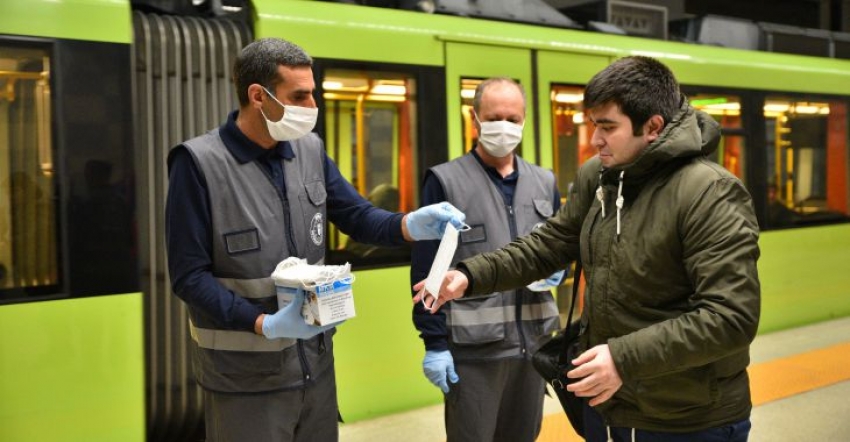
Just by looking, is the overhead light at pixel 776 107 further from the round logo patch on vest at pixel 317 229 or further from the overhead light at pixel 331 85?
the round logo patch on vest at pixel 317 229

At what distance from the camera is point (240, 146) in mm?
2635

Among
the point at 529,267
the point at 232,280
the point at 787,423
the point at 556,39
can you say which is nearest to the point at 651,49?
the point at 556,39

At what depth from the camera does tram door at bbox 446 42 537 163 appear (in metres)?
5.21

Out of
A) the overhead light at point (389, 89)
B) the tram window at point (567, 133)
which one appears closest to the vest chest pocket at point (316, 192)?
the overhead light at point (389, 89)

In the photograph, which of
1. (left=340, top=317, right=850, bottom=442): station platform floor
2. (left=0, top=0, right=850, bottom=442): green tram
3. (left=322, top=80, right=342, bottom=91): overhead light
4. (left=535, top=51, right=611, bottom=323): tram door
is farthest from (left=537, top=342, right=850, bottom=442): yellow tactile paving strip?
(left=322, top=80, right=342, bottom=91): overhead light

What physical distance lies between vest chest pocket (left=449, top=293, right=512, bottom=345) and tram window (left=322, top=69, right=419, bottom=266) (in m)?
1.62

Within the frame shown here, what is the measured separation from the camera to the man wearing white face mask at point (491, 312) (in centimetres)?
319

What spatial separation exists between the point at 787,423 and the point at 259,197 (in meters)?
3.85

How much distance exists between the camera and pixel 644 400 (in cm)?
218

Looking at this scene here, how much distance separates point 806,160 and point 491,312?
18.3 feet

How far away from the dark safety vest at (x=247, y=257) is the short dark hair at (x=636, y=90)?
3.27 feet

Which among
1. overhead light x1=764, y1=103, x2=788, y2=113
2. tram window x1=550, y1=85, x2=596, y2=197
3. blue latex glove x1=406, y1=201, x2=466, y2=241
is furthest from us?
overhead light x1=764, y1=103, x2=788, y2=113

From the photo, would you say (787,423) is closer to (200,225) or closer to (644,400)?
(644,400)

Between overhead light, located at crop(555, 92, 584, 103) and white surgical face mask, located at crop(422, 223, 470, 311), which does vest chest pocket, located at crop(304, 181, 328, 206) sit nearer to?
white surgical face mask, located at crop(422, 223, 470, 311)
